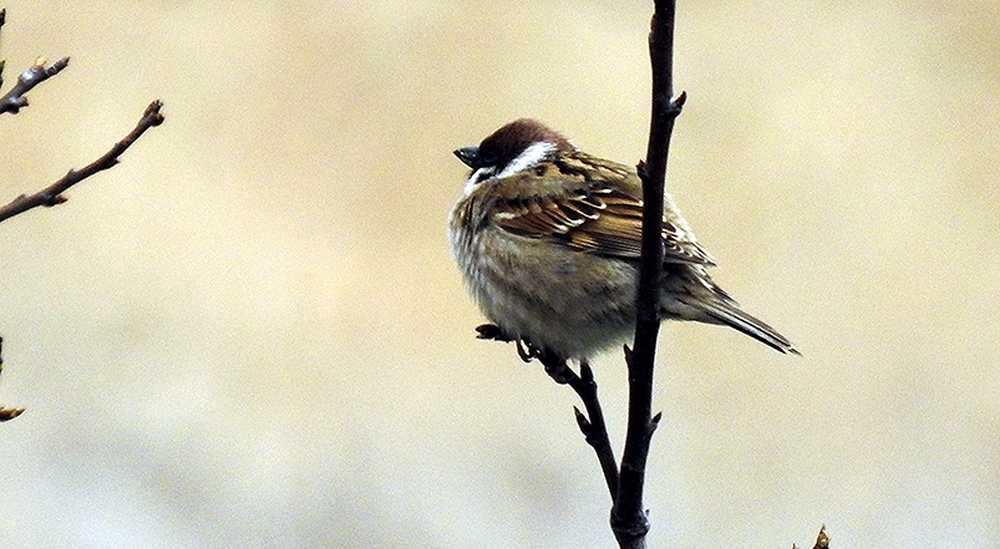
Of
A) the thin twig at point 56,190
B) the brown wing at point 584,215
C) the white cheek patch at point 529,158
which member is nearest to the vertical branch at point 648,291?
the thin twig at point 56,190

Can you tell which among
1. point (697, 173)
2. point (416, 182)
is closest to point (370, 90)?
point (416, 182)

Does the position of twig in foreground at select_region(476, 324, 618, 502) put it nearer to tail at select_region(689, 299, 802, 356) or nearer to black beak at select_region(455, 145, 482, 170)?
tail at select_region(689, 299, 802, 356)

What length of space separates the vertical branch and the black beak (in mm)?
1420

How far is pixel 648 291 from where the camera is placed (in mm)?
1647

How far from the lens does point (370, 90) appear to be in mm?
4320

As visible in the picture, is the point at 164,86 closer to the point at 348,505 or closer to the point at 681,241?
the point at 348,505

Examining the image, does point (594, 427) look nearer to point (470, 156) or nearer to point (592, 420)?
point (592, 420)

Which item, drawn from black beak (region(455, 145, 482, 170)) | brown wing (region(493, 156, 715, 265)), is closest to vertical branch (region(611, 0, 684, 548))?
brown wing (region(493, 156, 715, 265))

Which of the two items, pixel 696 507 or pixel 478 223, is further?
pixel 696 507

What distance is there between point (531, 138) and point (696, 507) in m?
1.57

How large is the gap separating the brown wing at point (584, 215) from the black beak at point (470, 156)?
211mm

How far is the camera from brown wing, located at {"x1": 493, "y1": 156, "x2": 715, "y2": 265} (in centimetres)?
259

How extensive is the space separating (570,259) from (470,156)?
0.52 m

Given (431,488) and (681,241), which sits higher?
(681,241)
